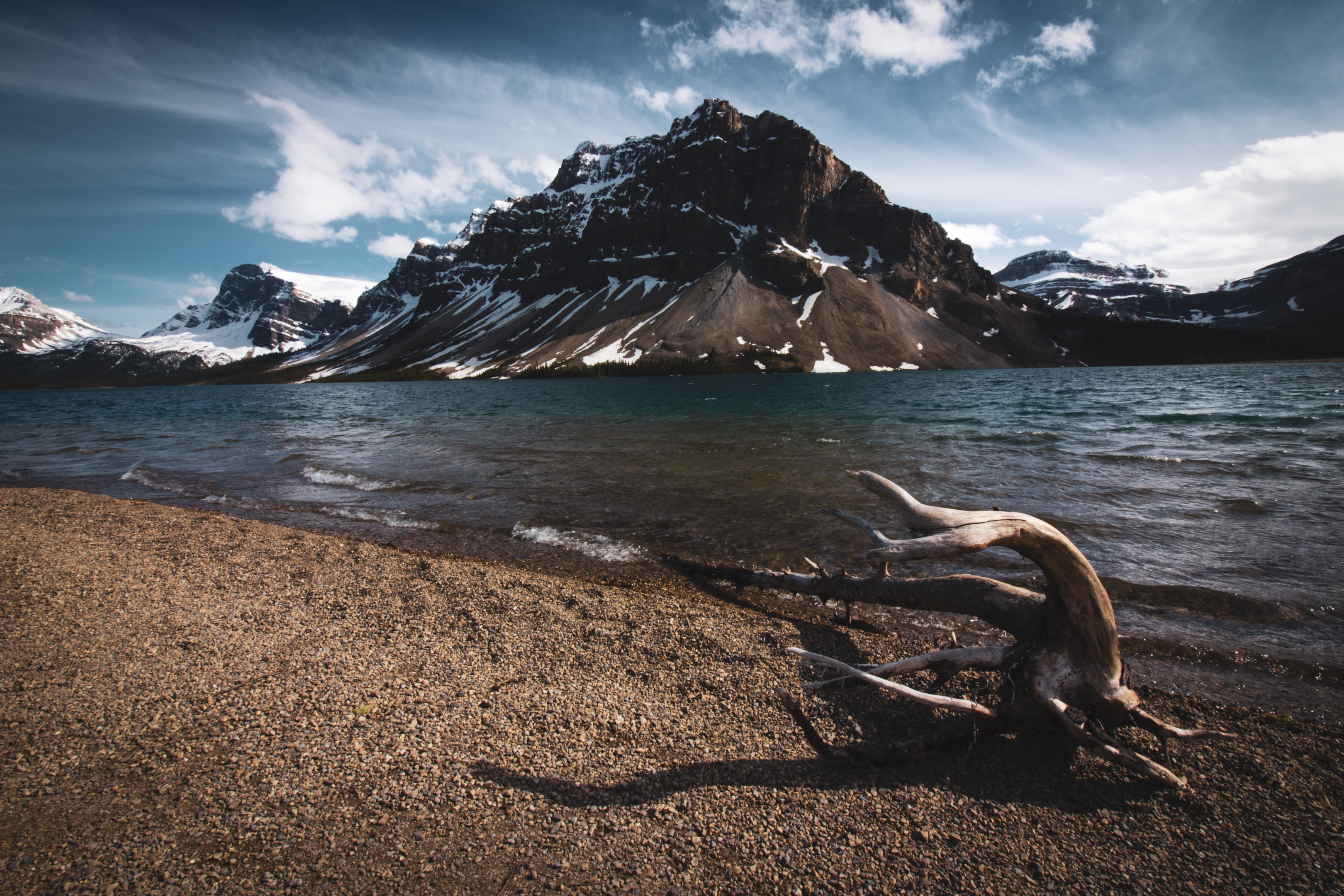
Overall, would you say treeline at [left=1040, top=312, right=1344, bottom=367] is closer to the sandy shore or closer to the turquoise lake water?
the turquoise lake water

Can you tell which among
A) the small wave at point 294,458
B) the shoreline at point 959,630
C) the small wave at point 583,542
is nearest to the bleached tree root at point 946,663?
the shoreline at point 959,630

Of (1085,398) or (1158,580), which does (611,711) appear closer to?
(1158,580)

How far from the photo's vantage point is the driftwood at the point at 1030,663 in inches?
181

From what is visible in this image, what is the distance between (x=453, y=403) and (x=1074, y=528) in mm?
67323

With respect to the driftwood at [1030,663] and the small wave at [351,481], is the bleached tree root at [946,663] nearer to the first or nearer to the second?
the driftwood at [1030,663]

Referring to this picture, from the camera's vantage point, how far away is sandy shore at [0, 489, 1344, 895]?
143 inches

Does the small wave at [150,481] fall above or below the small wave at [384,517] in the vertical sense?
above

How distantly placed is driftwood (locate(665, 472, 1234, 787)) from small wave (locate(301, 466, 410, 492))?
53.6 feet

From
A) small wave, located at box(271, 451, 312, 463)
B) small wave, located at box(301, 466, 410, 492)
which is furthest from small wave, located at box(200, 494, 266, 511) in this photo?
small wave, located at box(271, 451, 312, 463)

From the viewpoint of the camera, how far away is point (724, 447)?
83.8ft

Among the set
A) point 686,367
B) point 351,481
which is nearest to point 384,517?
point 351,481

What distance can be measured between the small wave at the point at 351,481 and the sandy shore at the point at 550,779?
1008 cm

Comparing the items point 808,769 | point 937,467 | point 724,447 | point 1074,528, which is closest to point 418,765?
point 808,769

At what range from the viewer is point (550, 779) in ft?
14.6
